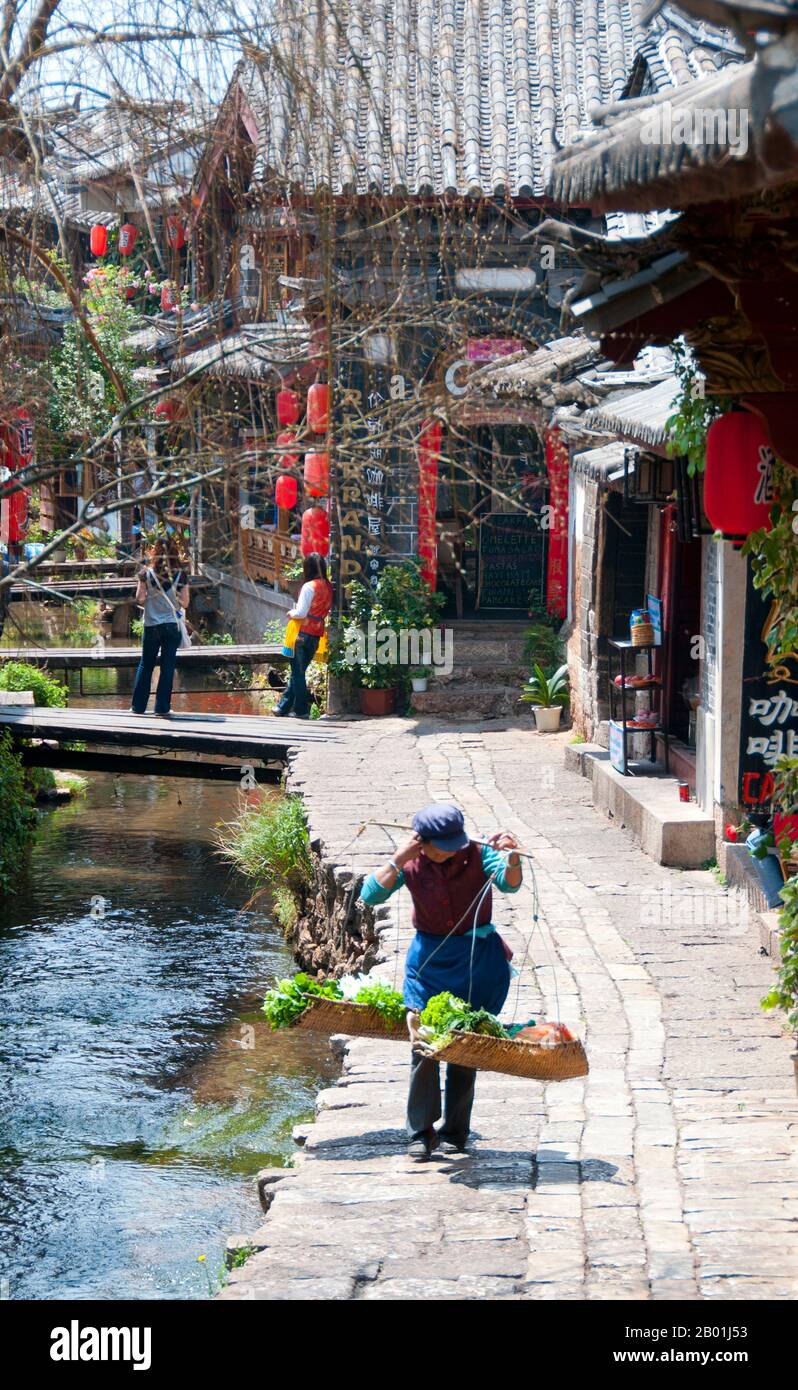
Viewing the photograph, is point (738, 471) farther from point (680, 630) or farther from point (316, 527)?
point (316, 527)

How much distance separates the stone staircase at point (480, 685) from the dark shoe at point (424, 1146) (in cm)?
1181

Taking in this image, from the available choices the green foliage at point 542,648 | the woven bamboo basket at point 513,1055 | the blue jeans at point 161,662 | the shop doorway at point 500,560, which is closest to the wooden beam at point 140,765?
the blue jeans at point 161,662

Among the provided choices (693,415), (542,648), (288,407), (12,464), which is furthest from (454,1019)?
(542,648)

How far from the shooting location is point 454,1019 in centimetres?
651

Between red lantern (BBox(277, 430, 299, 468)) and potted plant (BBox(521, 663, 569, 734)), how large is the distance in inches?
381

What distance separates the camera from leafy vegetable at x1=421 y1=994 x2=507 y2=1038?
6.49 m

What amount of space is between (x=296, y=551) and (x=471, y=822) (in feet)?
33.7

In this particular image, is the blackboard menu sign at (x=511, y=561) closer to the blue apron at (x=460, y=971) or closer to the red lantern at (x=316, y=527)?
the red lantern at (x=316, y=527)

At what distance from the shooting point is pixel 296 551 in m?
22.7

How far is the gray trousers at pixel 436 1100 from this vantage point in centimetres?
670

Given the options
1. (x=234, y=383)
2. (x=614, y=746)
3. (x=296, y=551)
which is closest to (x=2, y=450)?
(x=234, y=383)

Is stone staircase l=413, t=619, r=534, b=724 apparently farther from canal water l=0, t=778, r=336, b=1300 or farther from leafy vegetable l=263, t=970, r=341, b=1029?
leafy vegetable l=263, t=970, r=341, b=1029

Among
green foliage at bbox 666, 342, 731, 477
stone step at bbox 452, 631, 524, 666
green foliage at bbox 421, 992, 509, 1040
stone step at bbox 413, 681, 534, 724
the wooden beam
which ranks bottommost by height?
the wooden beam

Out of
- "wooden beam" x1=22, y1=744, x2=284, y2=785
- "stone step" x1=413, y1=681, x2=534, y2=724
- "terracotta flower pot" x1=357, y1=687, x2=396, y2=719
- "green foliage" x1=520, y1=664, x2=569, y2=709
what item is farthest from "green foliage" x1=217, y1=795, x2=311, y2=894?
"green foliage" x1=520, y1=664, x2=569, y2=709
